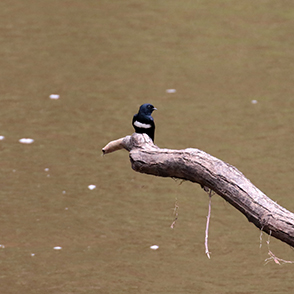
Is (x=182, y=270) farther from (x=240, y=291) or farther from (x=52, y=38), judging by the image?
(x=52, y=38)

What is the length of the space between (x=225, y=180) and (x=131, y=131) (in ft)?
16.2

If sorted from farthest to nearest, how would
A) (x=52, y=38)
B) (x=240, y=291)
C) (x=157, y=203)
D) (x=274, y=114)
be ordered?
(x=52, y=38), (x=274, y=114), (x=157, y=203), (x=240, y=291)

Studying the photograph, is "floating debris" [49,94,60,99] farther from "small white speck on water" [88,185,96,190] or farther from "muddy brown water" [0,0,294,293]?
"small white speck on water" [88,185,96,190]

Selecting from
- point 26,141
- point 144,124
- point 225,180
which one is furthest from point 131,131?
point 225,180

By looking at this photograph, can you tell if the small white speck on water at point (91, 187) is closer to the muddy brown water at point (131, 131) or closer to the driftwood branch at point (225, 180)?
the muddy brown water at point (131, 131)

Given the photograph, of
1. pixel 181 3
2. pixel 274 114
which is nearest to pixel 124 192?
pixel 274 114

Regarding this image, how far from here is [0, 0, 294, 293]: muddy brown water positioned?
6.43 metres

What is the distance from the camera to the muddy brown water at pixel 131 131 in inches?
253

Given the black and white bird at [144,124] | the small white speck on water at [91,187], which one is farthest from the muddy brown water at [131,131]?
the black and white bird at [144,124]

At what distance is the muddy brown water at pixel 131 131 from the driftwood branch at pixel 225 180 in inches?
15.3

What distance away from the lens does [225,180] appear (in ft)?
12.9

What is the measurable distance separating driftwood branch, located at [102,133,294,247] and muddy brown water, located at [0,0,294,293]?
39cm

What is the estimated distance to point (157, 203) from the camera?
7320 mm

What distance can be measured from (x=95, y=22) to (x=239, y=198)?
335 inches
